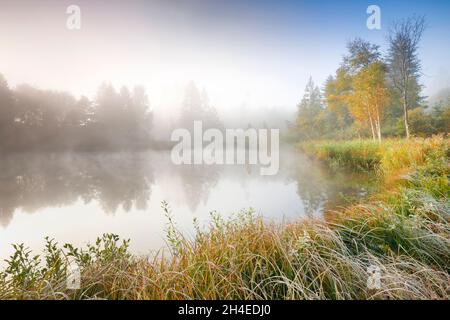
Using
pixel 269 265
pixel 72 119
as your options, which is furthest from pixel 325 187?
pixel 72 119

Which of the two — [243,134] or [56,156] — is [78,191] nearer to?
[56,156]

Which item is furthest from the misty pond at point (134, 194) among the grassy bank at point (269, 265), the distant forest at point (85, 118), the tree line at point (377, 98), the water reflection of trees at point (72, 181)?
the tree line at point (377, 98)

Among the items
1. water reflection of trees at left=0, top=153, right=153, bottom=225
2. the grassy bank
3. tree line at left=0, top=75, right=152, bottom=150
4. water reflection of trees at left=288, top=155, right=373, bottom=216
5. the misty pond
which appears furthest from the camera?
tree line at left=0, top=75, right=152, bottom=150

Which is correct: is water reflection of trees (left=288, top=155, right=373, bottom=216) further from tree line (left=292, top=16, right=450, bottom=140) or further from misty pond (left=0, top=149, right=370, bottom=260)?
tree line (left=292, top=16, right=450, bottom=140)

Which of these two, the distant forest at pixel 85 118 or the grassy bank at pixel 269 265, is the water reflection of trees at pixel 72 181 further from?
the grassy bank at pixel 269 265

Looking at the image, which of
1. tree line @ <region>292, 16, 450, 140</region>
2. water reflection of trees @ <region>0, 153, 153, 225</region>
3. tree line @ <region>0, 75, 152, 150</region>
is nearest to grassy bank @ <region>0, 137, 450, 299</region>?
water reflection of trees @ <region>0, 153, 153, 225</region>

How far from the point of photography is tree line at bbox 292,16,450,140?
4.89 m

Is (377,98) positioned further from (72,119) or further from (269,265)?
(72,119)

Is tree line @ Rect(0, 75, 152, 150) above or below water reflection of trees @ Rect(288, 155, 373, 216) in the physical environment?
above

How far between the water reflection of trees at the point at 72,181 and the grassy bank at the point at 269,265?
144 cm

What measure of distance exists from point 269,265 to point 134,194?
253cm

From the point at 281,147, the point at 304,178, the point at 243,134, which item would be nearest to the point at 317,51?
the point at 243,134

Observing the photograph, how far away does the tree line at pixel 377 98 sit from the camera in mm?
4887

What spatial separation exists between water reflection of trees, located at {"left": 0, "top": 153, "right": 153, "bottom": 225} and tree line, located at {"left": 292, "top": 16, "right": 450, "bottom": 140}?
4056 mm
